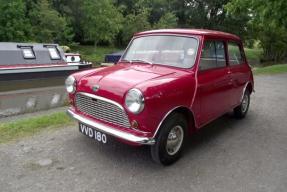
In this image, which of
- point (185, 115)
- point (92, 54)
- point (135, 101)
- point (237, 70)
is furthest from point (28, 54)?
point (92, 54)

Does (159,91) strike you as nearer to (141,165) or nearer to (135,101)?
(135,101)

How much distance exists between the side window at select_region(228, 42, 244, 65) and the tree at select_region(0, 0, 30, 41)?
1826 centimetres

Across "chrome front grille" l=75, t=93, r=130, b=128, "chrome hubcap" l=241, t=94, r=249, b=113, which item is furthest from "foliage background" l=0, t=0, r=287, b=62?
"chrome front grille" l=75, t=93, r=130, b=128

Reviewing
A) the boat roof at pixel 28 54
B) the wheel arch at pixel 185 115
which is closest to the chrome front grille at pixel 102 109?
the wheel arch at pixel 185 115

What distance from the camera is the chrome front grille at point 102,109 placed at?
4.38m

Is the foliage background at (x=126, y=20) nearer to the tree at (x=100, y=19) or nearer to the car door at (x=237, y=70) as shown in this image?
the tree at (x=100, y=19)

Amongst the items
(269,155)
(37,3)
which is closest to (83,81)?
(269,155)

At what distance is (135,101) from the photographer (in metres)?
4.19

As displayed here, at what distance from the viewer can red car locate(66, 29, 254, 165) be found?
4.29 meters

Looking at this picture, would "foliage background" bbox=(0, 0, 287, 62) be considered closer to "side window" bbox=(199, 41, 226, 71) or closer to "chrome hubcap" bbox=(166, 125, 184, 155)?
"side window" bbox=(199, 41, 226, 71)

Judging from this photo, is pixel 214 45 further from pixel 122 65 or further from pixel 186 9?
pixel 186 9

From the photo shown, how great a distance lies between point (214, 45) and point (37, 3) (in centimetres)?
2384

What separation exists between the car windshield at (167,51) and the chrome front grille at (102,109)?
46.4 inches

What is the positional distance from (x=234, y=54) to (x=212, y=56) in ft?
3.70
